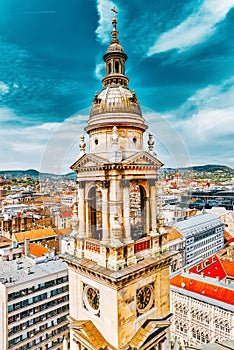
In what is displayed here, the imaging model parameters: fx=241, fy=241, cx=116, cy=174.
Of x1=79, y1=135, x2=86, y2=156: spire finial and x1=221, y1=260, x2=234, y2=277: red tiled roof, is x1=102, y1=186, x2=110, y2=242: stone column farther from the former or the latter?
x1=221, y1=260, x2=234, y2=277: red tiled roof

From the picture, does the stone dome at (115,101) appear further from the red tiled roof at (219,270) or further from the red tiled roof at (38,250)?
the red tiled roof at (38,250)

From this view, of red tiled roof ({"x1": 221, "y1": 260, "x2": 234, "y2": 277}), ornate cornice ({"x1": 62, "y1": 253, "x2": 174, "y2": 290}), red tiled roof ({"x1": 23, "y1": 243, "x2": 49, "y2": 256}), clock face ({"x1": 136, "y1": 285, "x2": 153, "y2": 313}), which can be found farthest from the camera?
red tiled roof ({"x1": 23, "y1": 243, "x2": 49, "y2": 256})

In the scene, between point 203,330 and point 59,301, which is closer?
point 203,330

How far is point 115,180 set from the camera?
1107cm

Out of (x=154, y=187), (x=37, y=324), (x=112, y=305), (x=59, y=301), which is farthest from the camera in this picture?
(x=59, y=301)

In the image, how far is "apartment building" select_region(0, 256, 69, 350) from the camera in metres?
31.2

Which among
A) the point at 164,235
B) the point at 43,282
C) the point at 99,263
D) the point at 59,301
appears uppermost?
the point at 164,235

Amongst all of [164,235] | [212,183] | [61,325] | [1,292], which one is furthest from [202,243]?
[212,183]

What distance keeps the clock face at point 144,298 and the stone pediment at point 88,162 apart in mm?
6397

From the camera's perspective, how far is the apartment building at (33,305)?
31.2 metres

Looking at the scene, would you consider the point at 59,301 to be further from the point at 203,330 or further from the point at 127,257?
the point at 127,257

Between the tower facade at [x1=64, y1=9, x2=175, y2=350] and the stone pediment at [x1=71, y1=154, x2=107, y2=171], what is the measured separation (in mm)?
50

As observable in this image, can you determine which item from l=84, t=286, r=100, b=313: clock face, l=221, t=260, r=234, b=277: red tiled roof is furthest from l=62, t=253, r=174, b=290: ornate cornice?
l=221, t=260, r=234, b=277: red tiled roof

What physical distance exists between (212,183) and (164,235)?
408 feet
